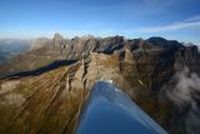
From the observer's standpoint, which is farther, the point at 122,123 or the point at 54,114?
the point at 54,114

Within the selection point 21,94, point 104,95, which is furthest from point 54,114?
point 104,95

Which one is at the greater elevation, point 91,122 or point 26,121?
point 91,122

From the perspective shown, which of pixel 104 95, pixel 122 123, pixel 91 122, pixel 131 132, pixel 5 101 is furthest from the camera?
pixel 5 101

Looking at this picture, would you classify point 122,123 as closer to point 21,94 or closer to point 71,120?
point 71,120

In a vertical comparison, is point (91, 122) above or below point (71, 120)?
above

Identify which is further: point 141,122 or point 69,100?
point 69,100

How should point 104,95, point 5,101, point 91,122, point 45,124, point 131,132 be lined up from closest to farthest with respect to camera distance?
point 131,132, point 91,122, point 104,95, point 45,124, point 5,101

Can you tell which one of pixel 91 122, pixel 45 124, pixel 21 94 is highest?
pixel 91 122

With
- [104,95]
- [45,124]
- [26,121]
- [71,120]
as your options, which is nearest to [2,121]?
[26,121]

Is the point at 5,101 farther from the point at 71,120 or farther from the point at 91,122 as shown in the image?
the point at 91,122
